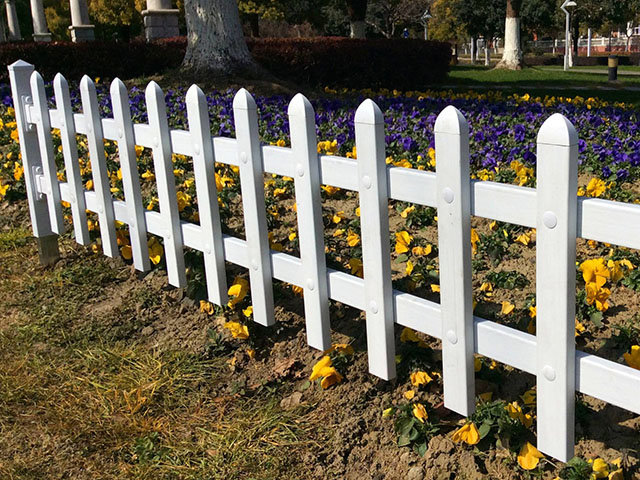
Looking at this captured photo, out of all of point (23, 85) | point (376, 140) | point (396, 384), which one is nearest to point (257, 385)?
point (396, 384)

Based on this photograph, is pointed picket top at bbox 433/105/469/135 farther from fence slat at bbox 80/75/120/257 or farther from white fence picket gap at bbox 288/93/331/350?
fence slat at bbox 80/75/120/257

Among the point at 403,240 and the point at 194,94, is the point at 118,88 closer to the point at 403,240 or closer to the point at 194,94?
the point at 194,94

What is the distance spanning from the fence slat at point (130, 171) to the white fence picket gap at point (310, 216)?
117 cm

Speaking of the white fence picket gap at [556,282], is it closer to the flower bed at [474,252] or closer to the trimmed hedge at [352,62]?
the flower bed at [474,252]

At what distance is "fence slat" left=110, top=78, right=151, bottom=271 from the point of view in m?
3.46

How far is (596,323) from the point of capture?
2.72 metres

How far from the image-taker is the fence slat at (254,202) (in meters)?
2.77

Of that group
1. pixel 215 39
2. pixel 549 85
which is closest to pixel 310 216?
pixel 215 39

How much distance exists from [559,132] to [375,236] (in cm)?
74

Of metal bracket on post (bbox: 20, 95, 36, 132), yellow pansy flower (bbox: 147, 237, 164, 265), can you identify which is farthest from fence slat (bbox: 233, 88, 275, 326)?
metal bracket on post (bbox: 20, 95, 36, 132)

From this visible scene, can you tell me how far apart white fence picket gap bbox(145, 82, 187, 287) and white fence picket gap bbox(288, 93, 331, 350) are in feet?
2.83

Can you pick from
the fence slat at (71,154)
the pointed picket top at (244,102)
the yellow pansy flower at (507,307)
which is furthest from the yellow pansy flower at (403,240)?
the fence slat at (71,154)

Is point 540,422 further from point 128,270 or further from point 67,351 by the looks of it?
point 128,270

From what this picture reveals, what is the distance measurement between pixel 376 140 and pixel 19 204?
3853mm
